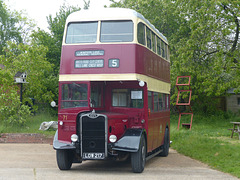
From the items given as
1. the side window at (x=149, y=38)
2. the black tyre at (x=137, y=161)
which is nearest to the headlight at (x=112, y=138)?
the black tyre at (x=137, y=161)

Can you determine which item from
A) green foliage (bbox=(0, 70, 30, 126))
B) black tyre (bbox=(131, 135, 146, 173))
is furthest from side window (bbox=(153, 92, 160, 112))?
green foliage (bbox=(0, 70, 30, 126))

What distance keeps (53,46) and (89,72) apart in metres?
20.1

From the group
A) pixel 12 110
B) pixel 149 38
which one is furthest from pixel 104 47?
pixel 12 110

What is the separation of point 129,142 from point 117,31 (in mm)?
3130

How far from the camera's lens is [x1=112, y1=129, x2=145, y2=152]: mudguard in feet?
38.2

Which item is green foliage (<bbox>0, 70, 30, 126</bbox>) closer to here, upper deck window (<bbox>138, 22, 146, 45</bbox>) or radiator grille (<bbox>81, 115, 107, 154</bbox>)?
upper deck window (<bbox>138, 22, 146, 45</bbox>)

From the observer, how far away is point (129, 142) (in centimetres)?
1182

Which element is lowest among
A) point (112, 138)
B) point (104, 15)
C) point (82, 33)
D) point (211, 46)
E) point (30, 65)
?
point (112, 138)

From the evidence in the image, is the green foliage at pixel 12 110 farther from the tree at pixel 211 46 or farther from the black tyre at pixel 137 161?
the black tyre at pixel 137 161

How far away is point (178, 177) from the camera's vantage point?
11188mm

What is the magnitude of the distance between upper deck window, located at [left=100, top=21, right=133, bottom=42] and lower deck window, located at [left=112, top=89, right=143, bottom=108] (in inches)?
63.8

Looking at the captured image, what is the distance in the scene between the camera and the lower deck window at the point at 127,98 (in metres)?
13.2

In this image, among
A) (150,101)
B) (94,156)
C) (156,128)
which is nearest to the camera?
(94,156)

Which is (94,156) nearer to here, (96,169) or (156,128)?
(96,169)
